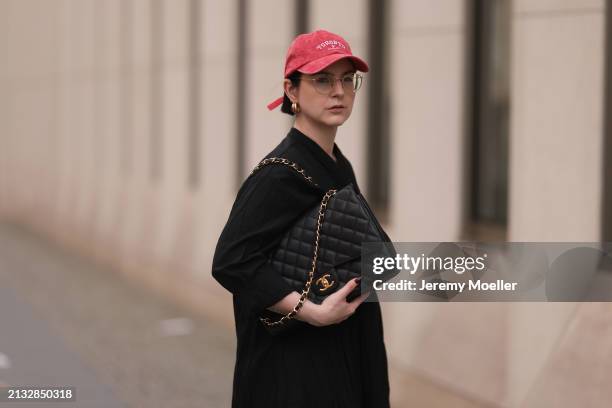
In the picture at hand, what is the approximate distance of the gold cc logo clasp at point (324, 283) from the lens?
347cm

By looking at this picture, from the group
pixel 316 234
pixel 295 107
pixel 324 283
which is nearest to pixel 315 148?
pixel 295 107

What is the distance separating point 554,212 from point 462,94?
1.48 metres

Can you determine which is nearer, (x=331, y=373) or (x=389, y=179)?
(x=331, y=373)

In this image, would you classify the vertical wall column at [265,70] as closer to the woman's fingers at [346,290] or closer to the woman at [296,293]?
the woman at [296,293]

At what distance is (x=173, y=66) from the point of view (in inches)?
547

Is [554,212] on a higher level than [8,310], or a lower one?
higher

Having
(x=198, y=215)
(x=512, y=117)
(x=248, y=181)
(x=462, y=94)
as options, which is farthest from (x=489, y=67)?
(x=198, y=215)

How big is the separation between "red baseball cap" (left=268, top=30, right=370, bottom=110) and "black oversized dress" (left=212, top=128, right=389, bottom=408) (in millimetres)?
211

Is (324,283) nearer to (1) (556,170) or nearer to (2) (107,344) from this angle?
(1) (556,170)

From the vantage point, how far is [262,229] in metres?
3.48

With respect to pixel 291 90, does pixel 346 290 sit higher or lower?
lower

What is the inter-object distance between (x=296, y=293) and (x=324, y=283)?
0.29ft

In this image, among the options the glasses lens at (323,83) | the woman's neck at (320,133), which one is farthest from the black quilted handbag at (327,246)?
the glasses lens at (323,83)

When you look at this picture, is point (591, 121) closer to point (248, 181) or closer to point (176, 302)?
point (248, 181)
